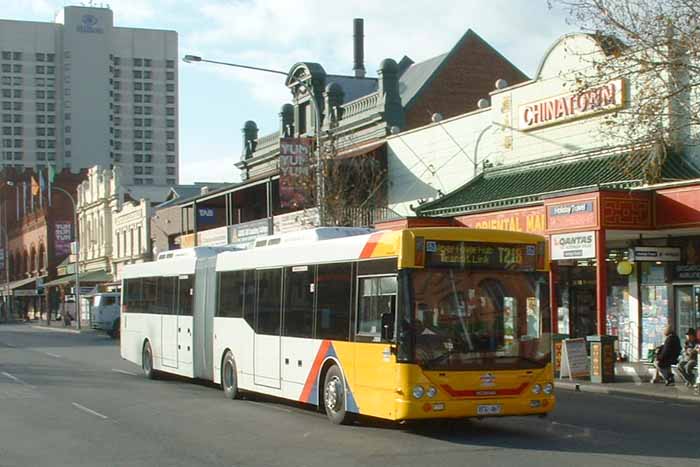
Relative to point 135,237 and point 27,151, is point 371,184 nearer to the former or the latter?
point 135,237

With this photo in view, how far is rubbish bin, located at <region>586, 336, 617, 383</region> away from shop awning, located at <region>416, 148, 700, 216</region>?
11.9 ft

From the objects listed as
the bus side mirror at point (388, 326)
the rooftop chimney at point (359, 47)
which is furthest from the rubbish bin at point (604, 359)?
the rooftop chimney at point (359, 47)

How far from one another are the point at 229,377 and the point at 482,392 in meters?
7.67

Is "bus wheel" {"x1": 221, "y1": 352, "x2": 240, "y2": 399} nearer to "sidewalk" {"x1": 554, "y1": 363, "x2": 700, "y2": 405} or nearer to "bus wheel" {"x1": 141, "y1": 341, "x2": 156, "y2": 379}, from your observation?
"bus wheel" {"x1": 141, "y1": 341, "x2": 156, "y2": 379}

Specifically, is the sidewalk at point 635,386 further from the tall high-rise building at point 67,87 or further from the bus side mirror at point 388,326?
the tall high-rise building at point 67,87

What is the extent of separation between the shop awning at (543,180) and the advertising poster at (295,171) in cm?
596

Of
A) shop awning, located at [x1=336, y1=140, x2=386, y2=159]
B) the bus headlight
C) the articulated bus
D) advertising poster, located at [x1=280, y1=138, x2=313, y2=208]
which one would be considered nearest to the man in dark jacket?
the articulated bus

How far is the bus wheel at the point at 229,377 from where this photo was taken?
19562mm

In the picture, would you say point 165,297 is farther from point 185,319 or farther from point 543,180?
point 543,180

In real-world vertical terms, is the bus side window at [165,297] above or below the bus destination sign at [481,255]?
below

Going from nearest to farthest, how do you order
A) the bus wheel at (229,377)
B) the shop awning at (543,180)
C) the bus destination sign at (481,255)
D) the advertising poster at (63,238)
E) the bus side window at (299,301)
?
the bus destination sign at (481,255), the bus side window at (299,301), the bus wheel at (229,377), the shop awning at (543,180), the advertising poster at (63,238)

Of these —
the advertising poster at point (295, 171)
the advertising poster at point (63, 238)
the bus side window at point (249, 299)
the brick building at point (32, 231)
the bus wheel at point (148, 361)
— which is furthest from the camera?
A: the brick building at point (32, 231)

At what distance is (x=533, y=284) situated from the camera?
1422 cm

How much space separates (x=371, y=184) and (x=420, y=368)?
2609 centimetres
